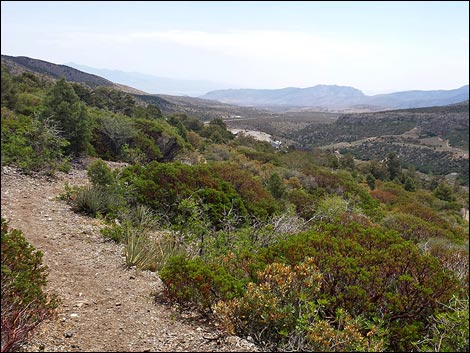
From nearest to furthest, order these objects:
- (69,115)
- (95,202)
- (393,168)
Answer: (95,202) → (69,115) → (393,168)

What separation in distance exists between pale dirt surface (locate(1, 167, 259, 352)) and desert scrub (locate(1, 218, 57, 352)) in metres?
0.17

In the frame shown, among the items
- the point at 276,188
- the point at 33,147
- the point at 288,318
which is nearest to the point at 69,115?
the point at 33,147

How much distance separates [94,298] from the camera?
192 inches

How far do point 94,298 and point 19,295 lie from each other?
4.29ft

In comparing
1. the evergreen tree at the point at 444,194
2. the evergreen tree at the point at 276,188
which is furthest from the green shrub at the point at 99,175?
the evergreen tree at the point at 444,194

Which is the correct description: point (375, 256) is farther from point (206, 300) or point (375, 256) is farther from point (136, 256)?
point (136, 256)

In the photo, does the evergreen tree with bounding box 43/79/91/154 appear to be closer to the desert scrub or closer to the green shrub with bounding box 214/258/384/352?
the desert scrub

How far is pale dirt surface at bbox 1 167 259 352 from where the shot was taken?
12.5 feet

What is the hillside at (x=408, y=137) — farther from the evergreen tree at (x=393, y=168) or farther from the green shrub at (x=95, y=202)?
the green shrub at (x=95, y=202)

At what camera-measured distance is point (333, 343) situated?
3633mm

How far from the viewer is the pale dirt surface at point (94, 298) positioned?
3.82m

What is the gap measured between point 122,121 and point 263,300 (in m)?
14.6

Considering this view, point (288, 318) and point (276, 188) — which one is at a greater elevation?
point (288, 318)

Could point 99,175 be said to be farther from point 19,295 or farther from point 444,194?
point 444,194
